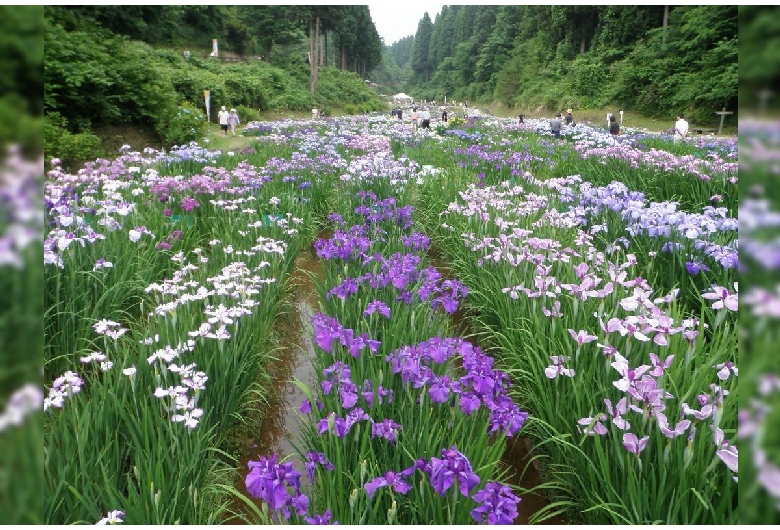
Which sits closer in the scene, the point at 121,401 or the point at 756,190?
the point at 756,190

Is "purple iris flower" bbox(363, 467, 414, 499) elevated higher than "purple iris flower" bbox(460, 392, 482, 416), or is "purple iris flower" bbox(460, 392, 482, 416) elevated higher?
"purple iris flower" bbox(460, 392, 482, 416)

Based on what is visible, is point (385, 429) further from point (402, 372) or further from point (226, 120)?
point (226, 120)

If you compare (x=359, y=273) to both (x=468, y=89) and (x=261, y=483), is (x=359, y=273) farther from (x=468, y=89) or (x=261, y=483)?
(x=468, y=89)

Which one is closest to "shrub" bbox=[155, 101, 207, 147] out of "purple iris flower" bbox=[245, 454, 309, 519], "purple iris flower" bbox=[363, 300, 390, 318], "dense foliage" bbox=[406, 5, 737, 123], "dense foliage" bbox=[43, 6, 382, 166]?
"dense foliage" bbox=[43, 6, 382, 166]

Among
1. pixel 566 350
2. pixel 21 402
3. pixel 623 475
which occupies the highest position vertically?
pixel 21 402

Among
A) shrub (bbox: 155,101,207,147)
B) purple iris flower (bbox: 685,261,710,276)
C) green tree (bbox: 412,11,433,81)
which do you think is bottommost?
purple iris flower (bbox: 685,261,710,276)

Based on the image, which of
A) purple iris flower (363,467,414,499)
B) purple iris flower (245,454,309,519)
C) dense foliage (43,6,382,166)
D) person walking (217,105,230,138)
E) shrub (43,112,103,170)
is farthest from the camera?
person walking (217,105,230,138)

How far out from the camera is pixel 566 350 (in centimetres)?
268

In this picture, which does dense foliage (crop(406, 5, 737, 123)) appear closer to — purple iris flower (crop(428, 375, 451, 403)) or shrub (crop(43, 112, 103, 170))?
purple iris flower (crop(428, 375, 451, 403))

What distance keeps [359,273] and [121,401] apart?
2.08 m

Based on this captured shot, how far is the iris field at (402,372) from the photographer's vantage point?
5.73ft

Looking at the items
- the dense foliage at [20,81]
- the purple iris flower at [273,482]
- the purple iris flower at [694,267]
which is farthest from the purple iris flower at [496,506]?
the purple iris flower at [694,267]

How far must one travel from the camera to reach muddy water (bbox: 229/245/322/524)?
2871 millimetres

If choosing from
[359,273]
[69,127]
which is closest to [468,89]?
[69,127]
